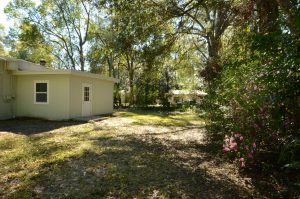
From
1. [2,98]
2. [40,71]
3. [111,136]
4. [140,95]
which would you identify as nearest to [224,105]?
[111,136]

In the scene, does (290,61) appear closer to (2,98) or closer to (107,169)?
(107,169)

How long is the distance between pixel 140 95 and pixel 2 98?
1403 cm

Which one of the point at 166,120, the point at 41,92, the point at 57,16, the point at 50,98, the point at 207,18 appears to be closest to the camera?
the point at 50,98

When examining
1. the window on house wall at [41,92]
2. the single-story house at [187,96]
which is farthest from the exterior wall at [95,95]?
the single-story house at [187,96]

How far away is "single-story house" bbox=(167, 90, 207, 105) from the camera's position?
979cm

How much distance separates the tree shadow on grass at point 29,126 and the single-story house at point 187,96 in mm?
5343

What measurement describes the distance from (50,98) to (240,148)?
429 inches

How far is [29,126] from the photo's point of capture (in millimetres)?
12344

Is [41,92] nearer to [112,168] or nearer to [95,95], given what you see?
[95,95]

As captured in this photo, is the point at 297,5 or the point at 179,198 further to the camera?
the point at 179,198

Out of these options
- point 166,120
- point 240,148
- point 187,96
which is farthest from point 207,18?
point 187,96

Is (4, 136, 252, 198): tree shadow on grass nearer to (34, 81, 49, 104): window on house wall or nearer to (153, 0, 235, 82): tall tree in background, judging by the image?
(153, 0, 235, 82): tall tree in background

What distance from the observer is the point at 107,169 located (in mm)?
5977

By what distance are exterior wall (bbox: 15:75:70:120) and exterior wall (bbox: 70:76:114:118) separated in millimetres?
344
